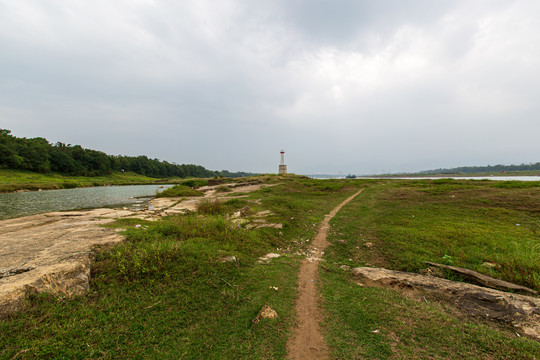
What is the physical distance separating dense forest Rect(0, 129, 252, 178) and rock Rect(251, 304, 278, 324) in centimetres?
9108

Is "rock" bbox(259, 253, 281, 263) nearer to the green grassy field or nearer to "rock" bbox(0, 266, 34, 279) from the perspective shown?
the green grassy field

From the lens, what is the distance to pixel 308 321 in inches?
151

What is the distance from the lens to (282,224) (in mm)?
10930

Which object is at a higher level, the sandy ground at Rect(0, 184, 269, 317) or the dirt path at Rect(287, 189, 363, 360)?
the sandy ground at Rect(0, 184, 269, 317)

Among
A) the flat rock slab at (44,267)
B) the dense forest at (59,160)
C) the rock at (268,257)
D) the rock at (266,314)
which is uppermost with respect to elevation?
the dense forest at (59,160)

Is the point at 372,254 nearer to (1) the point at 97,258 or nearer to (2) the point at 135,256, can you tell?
(2) the point at 135,256

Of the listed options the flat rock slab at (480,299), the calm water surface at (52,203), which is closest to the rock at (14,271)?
the flat rock slab at (480,299)

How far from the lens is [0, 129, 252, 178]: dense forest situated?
2309 inches

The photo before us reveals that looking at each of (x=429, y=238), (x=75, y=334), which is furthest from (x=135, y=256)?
(x=429, y=238)

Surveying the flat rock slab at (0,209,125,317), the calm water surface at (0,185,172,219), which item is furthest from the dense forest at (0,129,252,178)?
the flat rock slab at (0,209,125,317)

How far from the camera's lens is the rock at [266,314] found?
12.2ft

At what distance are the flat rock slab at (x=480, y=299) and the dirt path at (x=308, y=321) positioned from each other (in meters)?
1.53

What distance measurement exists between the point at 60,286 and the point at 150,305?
172cm

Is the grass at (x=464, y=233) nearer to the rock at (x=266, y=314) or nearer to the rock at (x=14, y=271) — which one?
the rock at (x=266, y=314)
